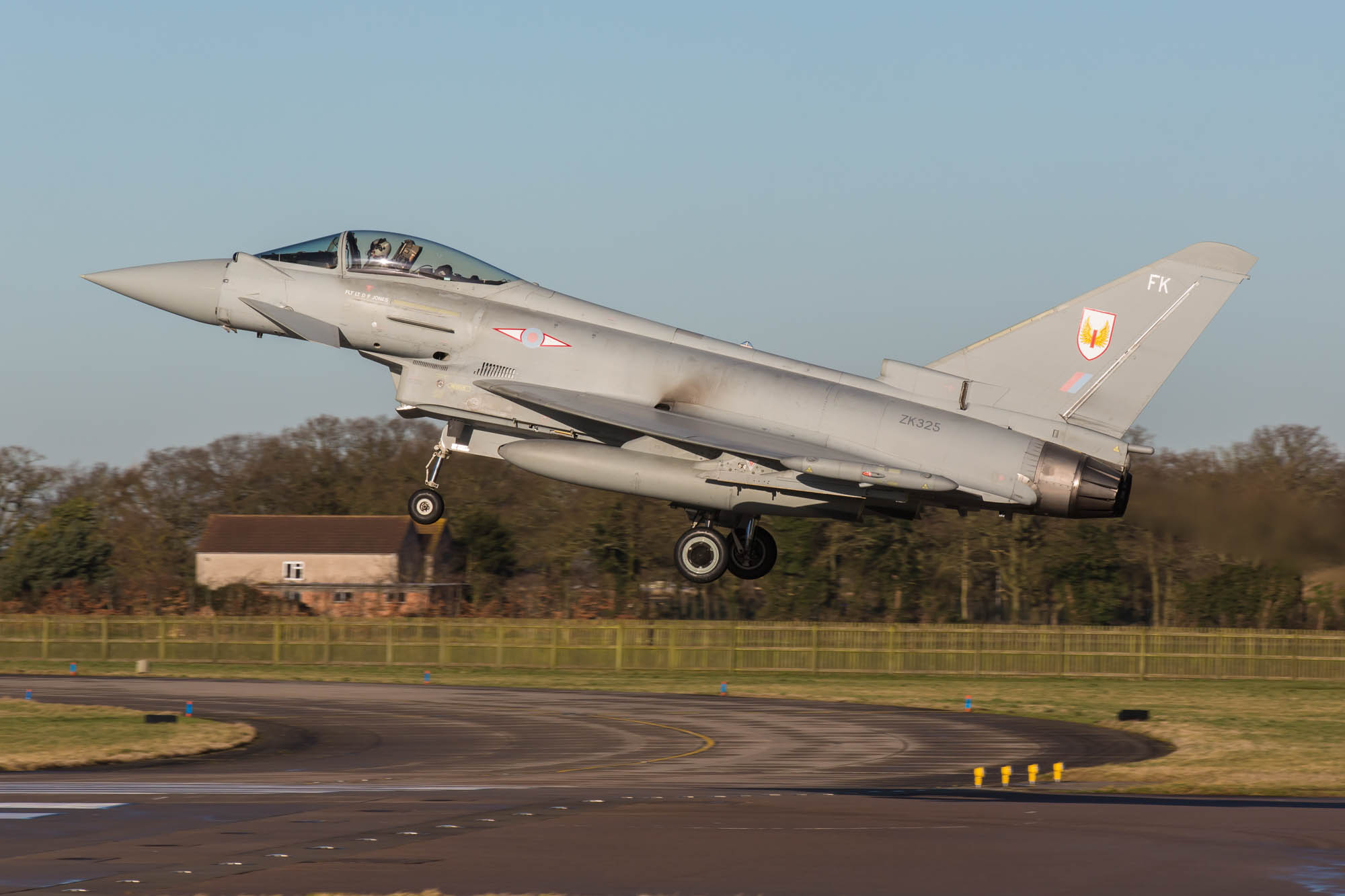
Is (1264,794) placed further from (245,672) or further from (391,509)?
(391,509)

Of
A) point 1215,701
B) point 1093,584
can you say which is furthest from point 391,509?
point 1215,701

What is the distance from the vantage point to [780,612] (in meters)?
65.6

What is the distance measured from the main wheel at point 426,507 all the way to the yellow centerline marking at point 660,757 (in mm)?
6159

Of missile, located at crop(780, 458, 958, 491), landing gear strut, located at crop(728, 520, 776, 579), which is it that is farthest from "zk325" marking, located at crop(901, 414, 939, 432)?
landing gear strut, located at crop(728, 520, 776, 579)

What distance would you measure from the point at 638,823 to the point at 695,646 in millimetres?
35867

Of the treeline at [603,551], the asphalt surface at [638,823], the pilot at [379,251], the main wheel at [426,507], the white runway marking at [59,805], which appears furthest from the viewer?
the treeline at [603,551]

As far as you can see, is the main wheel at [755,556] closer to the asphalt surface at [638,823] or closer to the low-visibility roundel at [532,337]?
the asphalt surface at [638,823]

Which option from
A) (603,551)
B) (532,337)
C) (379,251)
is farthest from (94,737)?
(603,551)

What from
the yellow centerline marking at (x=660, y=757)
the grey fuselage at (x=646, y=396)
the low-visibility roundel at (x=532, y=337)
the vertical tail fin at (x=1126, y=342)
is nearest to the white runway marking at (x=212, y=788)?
the yellow centerline marking at (x=660, y=757)

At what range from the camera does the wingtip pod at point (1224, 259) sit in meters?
21.5

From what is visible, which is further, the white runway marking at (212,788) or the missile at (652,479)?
the white runway marking at (212,788)

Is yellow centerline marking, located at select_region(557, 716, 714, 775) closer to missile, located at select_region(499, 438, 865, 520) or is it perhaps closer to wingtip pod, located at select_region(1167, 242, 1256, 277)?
missile, located at select_region(499, 438, 865, 520)

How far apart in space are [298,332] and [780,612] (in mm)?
45814

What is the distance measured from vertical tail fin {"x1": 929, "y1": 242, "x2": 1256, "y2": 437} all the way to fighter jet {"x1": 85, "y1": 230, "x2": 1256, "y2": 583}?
1.2 inches
